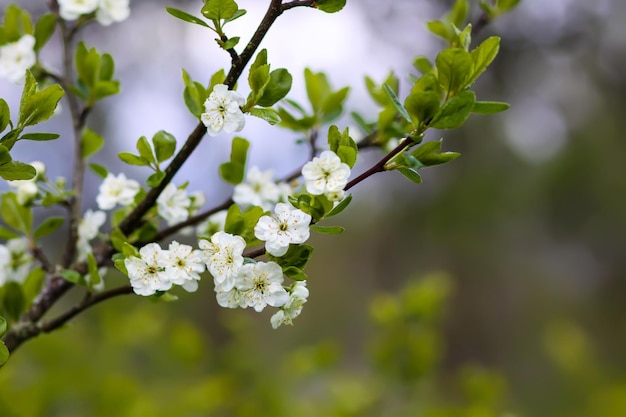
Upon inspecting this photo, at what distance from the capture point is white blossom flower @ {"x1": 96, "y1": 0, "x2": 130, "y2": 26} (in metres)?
0.80

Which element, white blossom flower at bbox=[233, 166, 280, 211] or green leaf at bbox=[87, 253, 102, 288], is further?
white blossom flower at bbox=[233, 166, 280, 211]

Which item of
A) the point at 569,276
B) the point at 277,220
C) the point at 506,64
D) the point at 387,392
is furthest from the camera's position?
the point at 569,276

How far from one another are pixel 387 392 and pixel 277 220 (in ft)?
3.34

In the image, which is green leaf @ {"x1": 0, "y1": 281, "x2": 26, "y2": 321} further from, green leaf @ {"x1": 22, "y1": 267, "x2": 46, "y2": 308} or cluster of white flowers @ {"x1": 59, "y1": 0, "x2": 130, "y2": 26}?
cluster of white flowers @ {"x1": 59, "y1": 0, "x2": 130, "y2": 26}

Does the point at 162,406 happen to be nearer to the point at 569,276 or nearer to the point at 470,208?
the point at 470,208

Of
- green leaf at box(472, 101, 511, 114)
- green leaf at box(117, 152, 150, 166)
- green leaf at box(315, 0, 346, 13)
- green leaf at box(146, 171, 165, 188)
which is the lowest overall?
green leaf at box(117, 152, 150, 166)

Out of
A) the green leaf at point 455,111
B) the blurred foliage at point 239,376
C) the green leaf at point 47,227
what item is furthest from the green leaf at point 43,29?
the blurred foliage at point 239,376

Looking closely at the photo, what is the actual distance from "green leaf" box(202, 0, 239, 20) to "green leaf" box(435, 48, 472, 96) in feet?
0.61

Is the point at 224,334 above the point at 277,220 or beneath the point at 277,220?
beneath

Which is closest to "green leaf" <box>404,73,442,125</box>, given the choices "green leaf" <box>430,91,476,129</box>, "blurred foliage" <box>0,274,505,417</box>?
"green leaf" <box>430,91,476,129</box>

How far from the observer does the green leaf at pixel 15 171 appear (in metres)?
0.49

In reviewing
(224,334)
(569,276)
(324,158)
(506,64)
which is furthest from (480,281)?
(324,158)

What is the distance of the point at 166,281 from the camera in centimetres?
53

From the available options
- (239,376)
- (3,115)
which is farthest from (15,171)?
(239,376)
